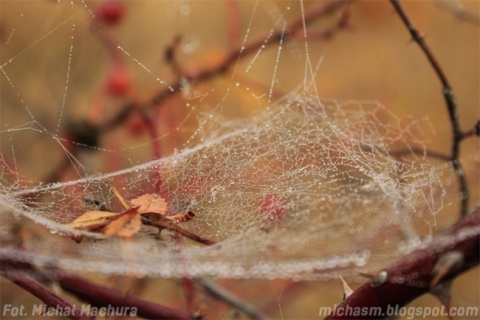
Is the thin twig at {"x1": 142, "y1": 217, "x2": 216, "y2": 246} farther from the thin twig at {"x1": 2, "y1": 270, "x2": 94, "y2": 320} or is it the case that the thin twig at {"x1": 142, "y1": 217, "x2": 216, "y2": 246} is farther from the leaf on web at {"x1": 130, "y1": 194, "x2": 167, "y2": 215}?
the thin twig at {"x1": 2, "y1": 270, "x2": 94, "y2": 320}

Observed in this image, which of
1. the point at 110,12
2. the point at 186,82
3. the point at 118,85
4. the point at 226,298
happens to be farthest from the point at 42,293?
the point at 110,12

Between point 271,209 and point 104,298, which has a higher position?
point 271,209

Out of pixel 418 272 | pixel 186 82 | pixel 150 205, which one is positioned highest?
pixel 186 82

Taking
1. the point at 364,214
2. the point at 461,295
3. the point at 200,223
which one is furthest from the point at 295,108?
the point at 461,295

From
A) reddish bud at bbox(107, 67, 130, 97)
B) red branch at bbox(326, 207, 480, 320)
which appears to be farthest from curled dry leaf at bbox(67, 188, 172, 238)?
reddish bud at bbox(107, 67, 130, 97)

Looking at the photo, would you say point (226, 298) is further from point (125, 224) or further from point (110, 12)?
point (110, 12)

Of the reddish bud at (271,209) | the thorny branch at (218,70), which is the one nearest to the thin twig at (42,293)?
the reddish bud at (271,209)

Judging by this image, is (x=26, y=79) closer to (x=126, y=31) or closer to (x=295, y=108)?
(x=126, y=31)
